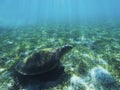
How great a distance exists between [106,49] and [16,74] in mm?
7403

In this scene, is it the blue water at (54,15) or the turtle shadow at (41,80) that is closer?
the turtle shadow at (41,80)

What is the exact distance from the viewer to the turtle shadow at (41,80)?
8.07 metres

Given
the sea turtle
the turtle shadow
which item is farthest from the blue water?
the turtle shadow

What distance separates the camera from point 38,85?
8055mm

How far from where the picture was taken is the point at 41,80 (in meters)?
8.36

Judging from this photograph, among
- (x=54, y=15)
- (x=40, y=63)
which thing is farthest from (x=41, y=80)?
(x=54, y=15)

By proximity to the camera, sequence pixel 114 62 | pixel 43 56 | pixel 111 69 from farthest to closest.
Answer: pixel 114 62, pixel 111 69, pixel 43 56

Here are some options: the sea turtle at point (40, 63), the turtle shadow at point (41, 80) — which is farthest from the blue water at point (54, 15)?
the turtle shadow at point (41, 80)

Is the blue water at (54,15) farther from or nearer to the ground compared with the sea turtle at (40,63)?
nearer to the ground

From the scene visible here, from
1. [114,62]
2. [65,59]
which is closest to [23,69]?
[65,59]

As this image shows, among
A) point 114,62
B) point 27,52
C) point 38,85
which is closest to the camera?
point 38,85

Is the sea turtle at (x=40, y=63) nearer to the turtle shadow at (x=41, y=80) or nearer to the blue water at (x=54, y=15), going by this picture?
the turtle shadow at (x=41, y=80)

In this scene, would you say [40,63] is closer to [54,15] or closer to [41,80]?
[41,80]

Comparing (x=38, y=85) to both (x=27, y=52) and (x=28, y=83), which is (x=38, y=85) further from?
(x=27, y=52)
